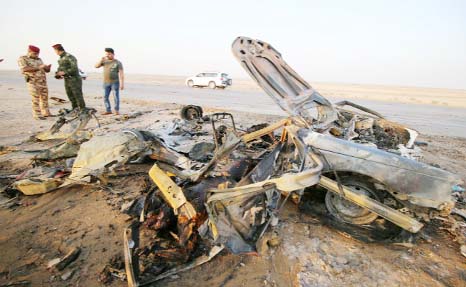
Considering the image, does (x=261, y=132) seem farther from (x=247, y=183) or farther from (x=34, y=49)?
(x=34, y=49)

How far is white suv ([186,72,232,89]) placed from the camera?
24484mm

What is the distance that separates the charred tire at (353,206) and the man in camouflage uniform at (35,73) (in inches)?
321

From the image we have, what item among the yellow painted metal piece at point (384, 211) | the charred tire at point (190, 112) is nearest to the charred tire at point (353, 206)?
the yellow painted metal piece at point (384, 211)

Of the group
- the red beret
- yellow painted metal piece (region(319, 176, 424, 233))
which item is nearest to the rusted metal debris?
yellow painted metal piece (region(319, 176, 424, 233))

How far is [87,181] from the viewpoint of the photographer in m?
3.33

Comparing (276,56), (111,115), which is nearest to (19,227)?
(276,56)

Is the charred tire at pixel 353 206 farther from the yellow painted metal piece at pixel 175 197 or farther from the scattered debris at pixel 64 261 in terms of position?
the scattered debris at pixel 64 261

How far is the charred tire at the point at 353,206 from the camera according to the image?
295cm

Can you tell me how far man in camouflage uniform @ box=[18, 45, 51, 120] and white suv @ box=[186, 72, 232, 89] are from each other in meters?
17.2

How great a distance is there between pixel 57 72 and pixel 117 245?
6.57 m

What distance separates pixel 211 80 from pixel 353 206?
75.3ft

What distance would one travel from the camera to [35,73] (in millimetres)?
7832

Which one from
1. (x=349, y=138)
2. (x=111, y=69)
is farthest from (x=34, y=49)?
(x=349, y=138)

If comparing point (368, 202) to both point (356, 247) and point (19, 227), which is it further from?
point (19, 227)
